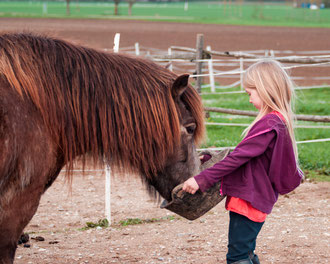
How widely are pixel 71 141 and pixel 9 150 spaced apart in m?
0.38

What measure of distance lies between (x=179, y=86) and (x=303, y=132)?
564 cm

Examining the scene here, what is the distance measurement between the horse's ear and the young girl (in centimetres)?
34

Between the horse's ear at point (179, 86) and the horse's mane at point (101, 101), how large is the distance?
0.15 feet

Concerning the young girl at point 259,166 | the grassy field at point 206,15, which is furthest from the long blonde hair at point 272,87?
the grassy field at point 206,15

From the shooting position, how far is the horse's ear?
99.9 inches

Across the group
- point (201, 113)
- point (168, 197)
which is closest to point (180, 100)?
point (201, 113)

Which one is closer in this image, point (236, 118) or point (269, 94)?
point (269, 94)

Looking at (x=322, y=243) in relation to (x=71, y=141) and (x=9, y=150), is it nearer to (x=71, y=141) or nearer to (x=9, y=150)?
(x=71, y=141)

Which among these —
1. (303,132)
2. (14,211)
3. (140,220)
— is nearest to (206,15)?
(303,132)

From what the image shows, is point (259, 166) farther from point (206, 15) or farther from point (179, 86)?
point (206, 15)

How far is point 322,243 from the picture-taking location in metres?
3.65

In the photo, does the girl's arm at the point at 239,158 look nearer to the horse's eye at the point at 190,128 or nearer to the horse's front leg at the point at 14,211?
the horse's eye at the point at 190,128

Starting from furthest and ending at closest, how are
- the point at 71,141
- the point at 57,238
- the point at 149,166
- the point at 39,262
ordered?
1. the point at 57,238
2. the point at 39,262
3. the point at 149,166
4. the point at 71,141

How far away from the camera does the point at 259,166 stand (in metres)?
2.46
